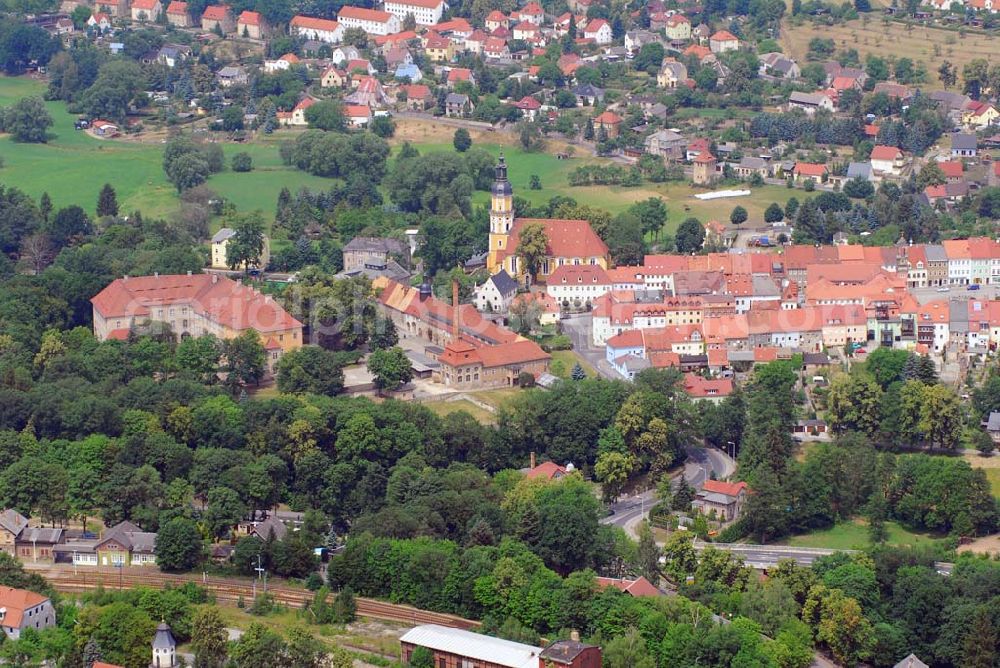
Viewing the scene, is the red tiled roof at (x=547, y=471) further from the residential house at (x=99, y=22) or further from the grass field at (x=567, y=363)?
the residential house at (x=99, y=22)

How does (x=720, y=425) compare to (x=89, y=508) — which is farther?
(x=720, y=425)

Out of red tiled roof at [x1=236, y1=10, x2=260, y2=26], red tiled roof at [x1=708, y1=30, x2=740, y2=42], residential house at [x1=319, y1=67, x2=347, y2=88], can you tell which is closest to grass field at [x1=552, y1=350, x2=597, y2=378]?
residential house at [x1=319, y1=67, x2=347, y2=88]

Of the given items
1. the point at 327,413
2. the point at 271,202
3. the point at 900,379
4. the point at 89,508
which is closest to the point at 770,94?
the point at 271,202

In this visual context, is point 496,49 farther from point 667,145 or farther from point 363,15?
point 667,145

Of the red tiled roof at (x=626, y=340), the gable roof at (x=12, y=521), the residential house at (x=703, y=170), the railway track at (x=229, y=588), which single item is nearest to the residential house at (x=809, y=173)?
the residential house at (x=703, y=170)

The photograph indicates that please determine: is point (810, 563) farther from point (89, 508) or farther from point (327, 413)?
point (89, 508)

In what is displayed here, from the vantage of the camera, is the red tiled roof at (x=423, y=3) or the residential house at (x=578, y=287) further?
the red tiled roof at (x=423, y=3)

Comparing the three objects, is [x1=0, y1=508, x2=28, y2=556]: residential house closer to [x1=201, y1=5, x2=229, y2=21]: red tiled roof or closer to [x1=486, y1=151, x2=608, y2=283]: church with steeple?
[x1=486, y1=151, x2=608, y2=283]: church with steeple
